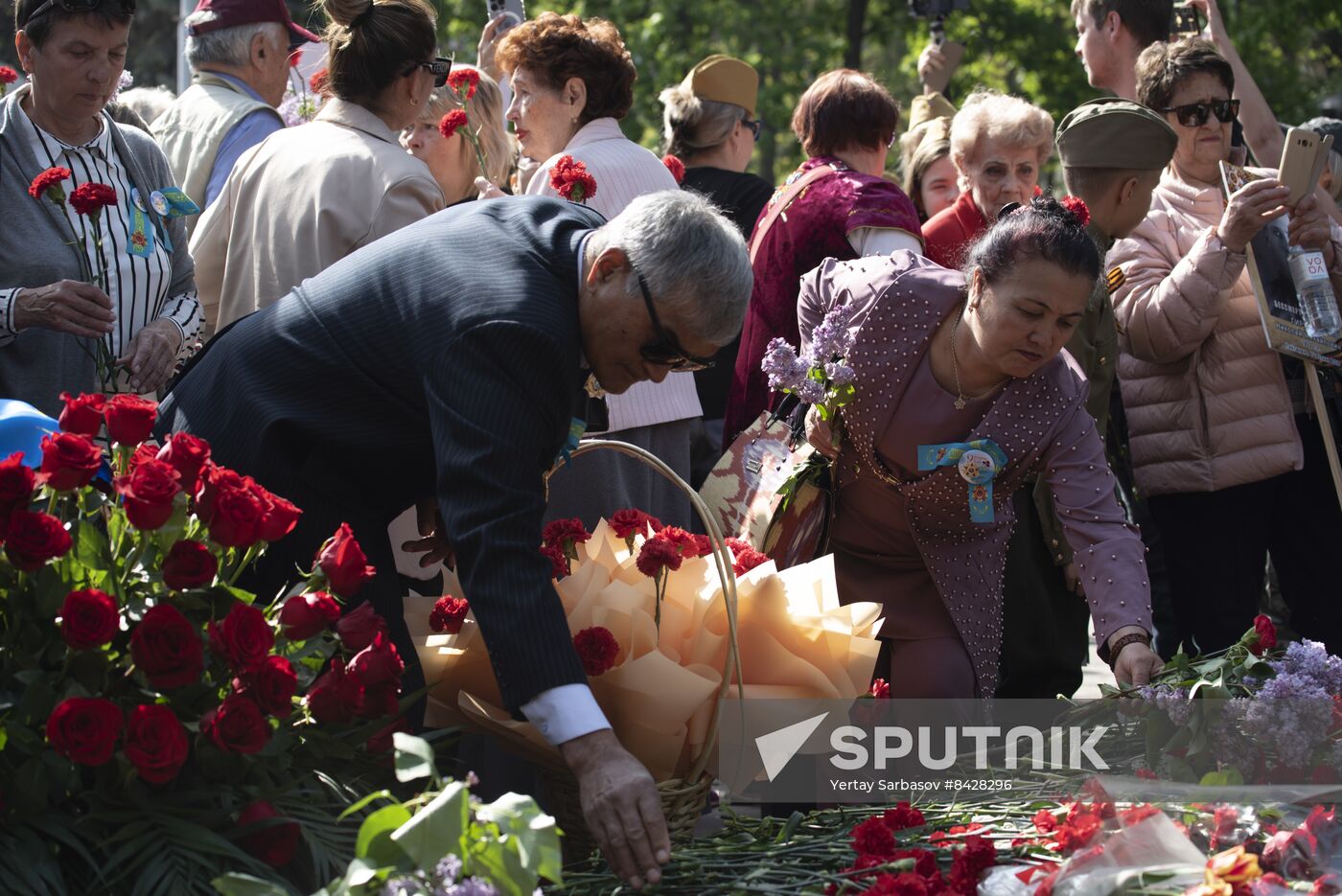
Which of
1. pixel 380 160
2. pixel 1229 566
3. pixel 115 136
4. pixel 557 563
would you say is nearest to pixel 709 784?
pixel 557 563

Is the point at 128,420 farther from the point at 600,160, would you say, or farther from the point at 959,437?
the point at 600,160

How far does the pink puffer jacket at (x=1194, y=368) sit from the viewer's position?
4.11m

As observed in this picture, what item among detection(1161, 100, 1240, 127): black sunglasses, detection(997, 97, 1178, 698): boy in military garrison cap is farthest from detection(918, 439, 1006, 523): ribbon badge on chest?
→ detection(1161, 100, 1240, 127): black sunglasses

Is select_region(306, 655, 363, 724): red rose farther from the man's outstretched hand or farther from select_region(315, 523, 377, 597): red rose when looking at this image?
the man's outstretched hand

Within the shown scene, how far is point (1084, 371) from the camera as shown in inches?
157

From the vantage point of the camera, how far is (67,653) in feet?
6.04

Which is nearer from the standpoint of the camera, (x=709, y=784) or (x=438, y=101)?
(x=709, y=784)

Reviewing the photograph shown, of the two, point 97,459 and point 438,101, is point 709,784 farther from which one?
point 438,101

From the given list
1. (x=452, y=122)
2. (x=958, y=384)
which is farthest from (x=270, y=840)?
(x=452, y=122)

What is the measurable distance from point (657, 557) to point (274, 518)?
75 centimetres

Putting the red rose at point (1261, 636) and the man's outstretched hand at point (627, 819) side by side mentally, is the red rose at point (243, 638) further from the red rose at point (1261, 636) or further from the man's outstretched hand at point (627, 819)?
the red rose at point (1261, 636)

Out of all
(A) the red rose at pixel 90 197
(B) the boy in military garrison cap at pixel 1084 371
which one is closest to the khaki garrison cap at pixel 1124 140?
(B) the boy in military garrison cap at pixel 1084 371

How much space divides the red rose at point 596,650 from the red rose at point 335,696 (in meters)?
0.48

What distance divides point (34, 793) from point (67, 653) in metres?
0.17
